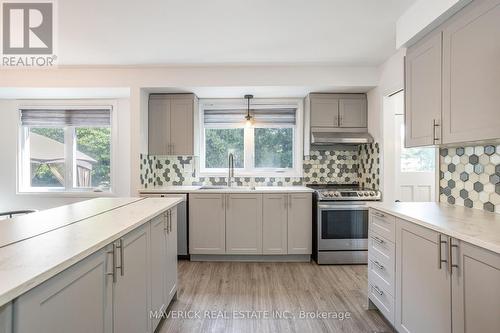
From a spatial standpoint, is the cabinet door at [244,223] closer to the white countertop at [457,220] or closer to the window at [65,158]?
the white countertop at [457,220]

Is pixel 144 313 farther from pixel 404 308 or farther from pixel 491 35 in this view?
pixel 491 35

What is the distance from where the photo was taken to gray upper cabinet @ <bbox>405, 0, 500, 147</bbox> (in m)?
1.47

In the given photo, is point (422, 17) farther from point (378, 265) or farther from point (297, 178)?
point (297, 178)

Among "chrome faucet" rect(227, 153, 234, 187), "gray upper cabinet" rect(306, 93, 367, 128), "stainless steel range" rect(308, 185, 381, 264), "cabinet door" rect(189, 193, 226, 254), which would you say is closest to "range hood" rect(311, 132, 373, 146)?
"gray upper cabinet" rect(306, 93, 367, 128)

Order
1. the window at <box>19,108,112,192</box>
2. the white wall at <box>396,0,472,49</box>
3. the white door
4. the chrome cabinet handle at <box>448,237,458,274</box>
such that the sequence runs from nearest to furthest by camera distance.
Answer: the chrome cabinet handle at <box>448,237,458,274</box> < the white wall at <box>396,0,472,49</box> < the white door < the window at <box>19,108,112,192</box>

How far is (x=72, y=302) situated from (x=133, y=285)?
0.53 metres

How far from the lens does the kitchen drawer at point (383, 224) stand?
6.23ft

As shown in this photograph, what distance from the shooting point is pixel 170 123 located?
3.67 metres

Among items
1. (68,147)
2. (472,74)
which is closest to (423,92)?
(472,74)

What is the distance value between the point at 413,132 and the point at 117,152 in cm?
383

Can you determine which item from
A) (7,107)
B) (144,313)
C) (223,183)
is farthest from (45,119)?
(144,313)

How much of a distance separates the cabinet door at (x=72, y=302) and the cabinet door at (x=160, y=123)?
8.50 ft

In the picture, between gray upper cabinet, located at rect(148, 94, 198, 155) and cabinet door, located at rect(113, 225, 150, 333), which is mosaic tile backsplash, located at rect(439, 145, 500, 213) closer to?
cabinet door, located at rect(113, 225, 150, 333)

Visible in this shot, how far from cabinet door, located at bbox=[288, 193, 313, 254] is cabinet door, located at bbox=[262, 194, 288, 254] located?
0.21 feet
